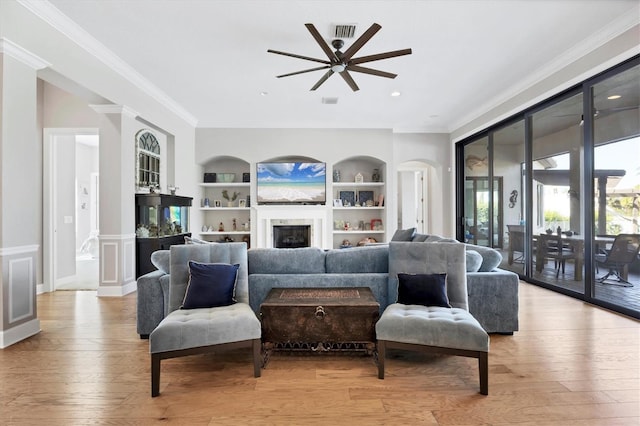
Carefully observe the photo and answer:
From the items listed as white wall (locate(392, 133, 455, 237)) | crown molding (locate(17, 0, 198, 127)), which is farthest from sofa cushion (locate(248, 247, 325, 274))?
white wall (locate(392, 133, 455, 237))

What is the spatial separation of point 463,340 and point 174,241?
485 centimetres

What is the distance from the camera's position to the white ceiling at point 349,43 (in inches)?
133

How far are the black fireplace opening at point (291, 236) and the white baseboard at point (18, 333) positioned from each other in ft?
16.2

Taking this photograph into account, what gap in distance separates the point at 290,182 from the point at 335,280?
4.93 metres

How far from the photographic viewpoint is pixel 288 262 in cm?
302

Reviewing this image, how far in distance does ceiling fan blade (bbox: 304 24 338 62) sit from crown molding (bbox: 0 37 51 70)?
8.27 ft

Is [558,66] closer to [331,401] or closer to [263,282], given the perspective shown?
[263,282]

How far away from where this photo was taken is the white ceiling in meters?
3.37

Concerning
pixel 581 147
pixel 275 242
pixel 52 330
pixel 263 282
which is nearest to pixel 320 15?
pixel 263 282

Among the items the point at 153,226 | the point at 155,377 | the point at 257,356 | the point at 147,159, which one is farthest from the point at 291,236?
the point at 155,377

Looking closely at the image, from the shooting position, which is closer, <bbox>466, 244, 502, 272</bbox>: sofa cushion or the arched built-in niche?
<bbox>466, 244, 502, 272</bbox>: sofa cushion

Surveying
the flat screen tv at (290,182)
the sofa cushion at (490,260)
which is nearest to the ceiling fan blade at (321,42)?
the sofa cushion at (490,260)

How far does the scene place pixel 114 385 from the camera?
227 cm

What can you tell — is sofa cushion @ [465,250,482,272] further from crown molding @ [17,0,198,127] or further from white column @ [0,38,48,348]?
crown molding @ [17,0,198,127]
